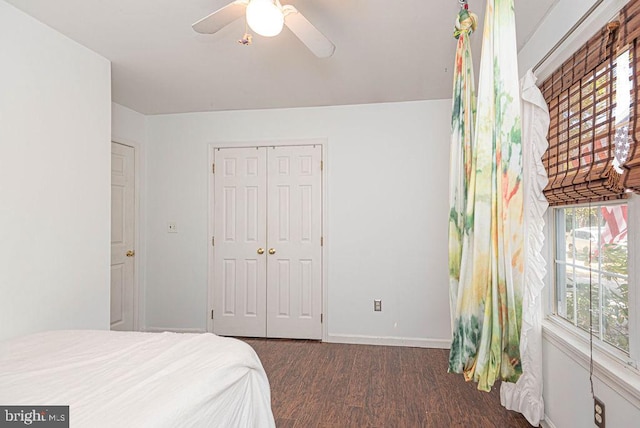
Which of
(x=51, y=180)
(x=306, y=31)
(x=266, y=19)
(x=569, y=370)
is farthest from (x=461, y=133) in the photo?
(x=51, y=180)

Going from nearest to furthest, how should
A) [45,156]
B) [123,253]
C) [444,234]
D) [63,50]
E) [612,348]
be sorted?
1. [612,348]
2. [45,156]
3. [63,50]
4. [444,234]
5. [123,253]

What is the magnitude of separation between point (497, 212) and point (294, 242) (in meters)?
2.62

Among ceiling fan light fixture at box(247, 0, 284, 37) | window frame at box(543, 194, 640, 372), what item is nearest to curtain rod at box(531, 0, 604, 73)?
window frame at box(543, 194, 640, 372)

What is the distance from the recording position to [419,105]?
11.8ft

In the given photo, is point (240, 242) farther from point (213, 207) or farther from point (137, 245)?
point (137, 245)

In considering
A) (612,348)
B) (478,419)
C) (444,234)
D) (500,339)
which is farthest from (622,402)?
(444,234)

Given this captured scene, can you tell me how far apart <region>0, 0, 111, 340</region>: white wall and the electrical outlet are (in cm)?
287

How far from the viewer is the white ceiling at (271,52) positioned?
200 cm

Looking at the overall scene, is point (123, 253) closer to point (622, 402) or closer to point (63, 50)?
point (63, 50)

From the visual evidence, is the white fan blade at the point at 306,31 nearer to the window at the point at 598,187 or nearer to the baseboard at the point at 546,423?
the window at the point at 598,187

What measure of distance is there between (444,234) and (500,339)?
223cm

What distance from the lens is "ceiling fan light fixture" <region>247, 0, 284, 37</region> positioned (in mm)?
1469

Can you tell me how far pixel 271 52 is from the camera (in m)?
2.56

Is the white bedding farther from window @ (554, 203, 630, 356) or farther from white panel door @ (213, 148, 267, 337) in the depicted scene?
white panel door @ (213, 148, 267, 337)
